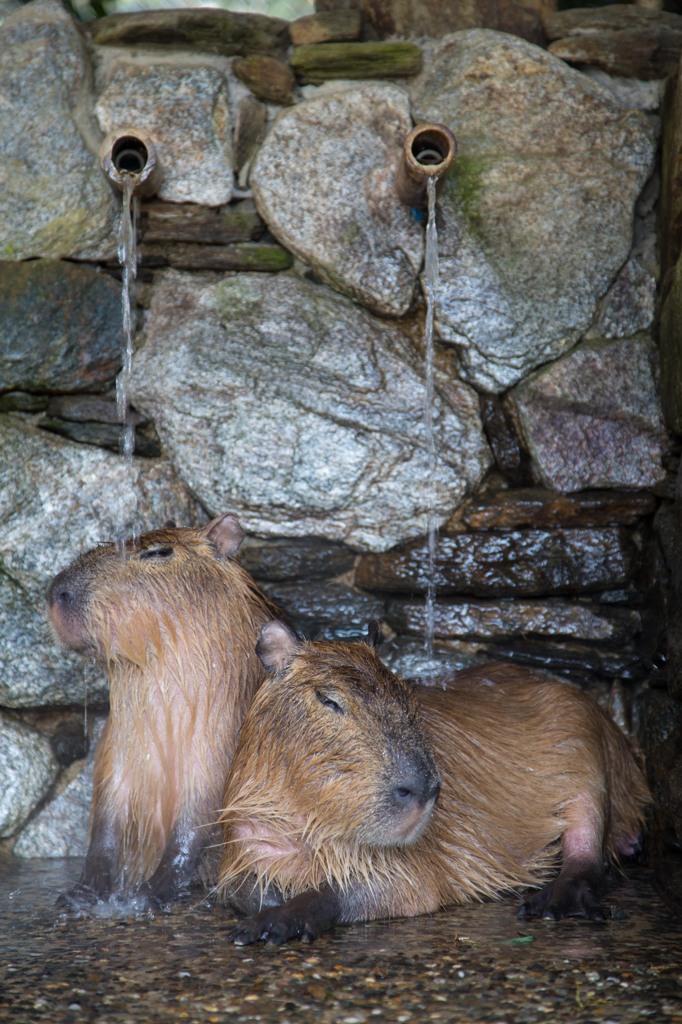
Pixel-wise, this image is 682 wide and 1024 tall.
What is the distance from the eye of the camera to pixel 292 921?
3.03 m

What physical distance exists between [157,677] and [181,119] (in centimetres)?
234

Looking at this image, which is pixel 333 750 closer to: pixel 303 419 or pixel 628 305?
pixel 303 419

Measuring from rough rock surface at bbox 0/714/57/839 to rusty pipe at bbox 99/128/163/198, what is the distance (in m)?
2.10

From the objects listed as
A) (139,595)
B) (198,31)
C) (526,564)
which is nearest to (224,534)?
(139,595)

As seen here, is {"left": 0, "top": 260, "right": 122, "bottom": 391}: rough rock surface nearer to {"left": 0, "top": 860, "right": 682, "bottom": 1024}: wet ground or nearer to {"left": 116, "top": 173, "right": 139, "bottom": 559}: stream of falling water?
{"left": 116, "top": 173, "right": 139, "bottom": 559}: stream of falling water

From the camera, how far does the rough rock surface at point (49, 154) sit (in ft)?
15.1

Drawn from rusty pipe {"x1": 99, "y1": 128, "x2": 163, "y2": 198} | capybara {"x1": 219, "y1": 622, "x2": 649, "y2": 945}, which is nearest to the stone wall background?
rusty pipe {"x1": 99, "y1": 128, "x2": 163, "y2": 198}

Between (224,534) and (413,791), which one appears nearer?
(413,791)

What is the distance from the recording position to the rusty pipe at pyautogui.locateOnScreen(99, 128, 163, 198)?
438cm

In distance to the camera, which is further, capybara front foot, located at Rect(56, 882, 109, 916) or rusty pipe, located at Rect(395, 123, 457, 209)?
rusty pipe, located at Rect(395, 123, 457, 209)

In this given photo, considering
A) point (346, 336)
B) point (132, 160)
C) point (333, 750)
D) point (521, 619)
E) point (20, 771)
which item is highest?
point (132, 160)

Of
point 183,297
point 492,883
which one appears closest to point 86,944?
point 492,883

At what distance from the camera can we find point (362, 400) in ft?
14.6

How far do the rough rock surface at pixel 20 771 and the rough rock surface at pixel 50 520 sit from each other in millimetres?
123
